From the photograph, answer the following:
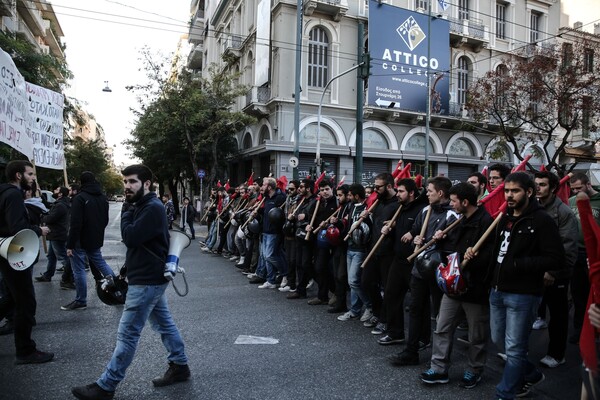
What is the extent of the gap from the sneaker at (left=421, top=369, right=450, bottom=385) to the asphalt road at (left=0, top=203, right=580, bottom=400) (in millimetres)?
63

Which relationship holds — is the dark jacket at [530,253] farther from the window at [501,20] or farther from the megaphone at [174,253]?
the window at [501,20]

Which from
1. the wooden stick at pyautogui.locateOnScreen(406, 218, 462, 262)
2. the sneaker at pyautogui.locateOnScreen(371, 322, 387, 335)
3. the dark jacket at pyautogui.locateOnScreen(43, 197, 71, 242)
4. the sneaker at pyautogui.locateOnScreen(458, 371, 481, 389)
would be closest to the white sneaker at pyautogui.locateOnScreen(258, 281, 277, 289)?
the sneaker at pyautogui.locateOnScreen(371, 322, 387, 335)

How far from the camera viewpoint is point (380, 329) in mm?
5711

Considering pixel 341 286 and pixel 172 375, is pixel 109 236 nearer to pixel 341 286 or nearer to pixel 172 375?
pixel 341 286

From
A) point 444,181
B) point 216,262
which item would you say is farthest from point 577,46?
point 444,181

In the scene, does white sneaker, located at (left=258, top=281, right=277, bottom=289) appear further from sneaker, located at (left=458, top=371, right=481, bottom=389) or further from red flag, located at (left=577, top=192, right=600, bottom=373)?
red flag, located at (left=577, top=192, right=600, bottom=373)

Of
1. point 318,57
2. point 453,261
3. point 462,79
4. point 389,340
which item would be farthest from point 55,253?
point 462,79

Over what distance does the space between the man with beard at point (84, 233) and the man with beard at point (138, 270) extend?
2.92 m

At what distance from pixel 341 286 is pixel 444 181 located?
256cm

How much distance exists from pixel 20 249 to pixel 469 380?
426cm

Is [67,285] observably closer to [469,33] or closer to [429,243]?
[429,243]

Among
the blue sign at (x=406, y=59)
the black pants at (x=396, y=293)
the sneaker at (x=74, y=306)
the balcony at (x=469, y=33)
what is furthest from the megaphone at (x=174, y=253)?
the balcony at (x=469, y=33)

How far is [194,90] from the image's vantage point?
78.8 feet

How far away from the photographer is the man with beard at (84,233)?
6.57 meters
